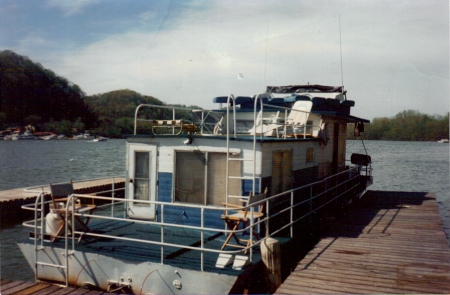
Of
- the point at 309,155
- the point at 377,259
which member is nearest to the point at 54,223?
the point at 377,259

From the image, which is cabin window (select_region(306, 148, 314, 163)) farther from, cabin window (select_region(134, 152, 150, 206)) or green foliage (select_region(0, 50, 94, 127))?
green foliage (select_region(0, 50, 94, 127))

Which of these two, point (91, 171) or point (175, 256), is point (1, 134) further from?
point (175, 256)

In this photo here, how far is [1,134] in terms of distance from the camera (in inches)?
3406

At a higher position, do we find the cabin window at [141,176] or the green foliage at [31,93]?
the green foliage at [31,93]

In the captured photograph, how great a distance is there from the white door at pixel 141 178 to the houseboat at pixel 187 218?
0.02 meters

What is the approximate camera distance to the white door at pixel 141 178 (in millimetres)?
9000

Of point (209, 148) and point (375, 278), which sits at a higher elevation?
point (209, 148)

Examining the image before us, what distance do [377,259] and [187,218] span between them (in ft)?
12.0

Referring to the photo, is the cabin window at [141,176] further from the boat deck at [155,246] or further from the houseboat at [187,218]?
the boat deck at [155,246]

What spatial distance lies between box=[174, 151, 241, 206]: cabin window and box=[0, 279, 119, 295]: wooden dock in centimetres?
269

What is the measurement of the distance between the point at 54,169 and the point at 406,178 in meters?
32.5

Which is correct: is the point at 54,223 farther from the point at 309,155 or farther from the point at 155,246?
the point at 309,155

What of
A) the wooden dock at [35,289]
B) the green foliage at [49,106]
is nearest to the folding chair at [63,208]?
the wooden dock at [35,289]


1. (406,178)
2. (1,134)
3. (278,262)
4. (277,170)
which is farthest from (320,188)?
(1,134)
